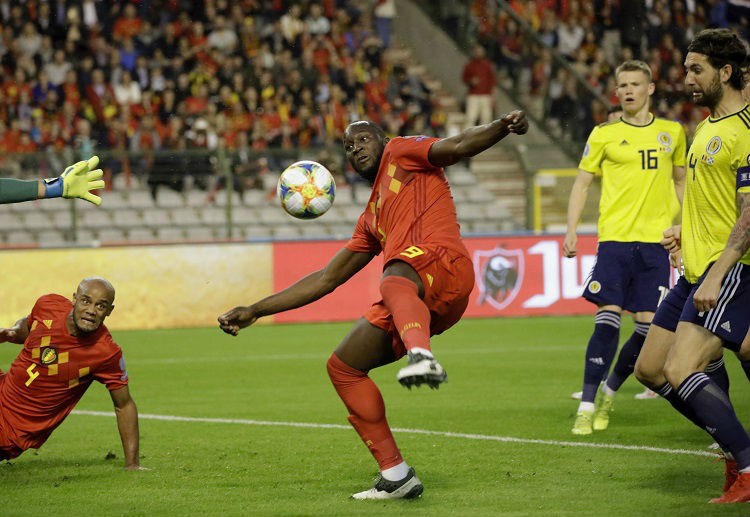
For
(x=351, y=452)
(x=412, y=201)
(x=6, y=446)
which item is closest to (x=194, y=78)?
(x=351, y=452)

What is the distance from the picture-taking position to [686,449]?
7.41 metres

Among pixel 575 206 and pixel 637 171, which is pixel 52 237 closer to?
pixel 575 206

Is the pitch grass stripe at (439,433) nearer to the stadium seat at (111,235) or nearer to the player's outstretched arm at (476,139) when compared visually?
the player's outstretched arm at (476,139)

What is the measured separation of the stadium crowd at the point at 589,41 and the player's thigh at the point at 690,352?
16.5m

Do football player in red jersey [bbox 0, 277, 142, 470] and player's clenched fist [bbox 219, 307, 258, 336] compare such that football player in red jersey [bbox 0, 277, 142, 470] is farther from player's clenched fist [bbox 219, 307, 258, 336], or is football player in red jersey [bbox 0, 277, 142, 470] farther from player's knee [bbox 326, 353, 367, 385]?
player's knee [bbox 326, 353, 367, 385]

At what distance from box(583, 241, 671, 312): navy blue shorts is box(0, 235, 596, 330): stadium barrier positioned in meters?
7.88

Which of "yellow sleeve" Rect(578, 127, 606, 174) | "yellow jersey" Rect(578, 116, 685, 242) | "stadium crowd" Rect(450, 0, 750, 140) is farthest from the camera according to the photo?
"stadium crowd" Rect(450, 0, 750, 140)

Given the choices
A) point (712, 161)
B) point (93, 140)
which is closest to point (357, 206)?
point (93, 140)

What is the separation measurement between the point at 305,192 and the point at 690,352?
2.67 meters

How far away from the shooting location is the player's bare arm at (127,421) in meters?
6.85

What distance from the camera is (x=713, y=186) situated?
5781mm

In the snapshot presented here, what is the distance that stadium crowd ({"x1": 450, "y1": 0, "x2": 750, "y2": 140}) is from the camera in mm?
22625

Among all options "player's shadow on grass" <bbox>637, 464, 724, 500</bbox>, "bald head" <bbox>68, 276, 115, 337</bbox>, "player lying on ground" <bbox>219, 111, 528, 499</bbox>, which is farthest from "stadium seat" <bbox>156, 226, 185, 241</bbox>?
"player's shadow on grass" <bbox>637, 464, 724, 500</bbox>

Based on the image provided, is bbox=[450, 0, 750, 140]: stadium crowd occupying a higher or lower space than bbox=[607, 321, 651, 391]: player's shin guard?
higher
